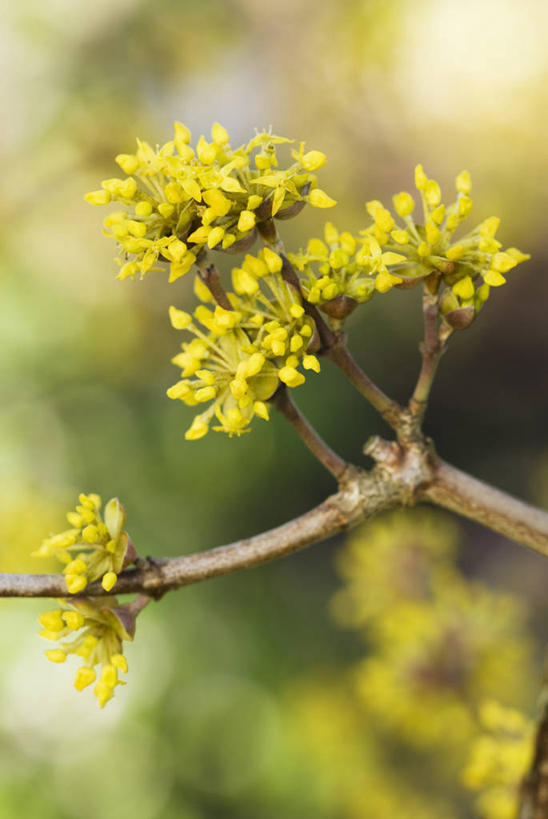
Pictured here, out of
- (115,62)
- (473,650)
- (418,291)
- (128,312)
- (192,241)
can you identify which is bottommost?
(473,650)

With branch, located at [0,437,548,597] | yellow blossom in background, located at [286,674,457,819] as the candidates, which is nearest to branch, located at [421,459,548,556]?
branch, located at [0,437,548,597]

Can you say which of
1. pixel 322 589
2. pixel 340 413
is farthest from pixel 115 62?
pixel 322 589

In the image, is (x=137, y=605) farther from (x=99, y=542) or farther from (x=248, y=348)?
(x=248, y=348)

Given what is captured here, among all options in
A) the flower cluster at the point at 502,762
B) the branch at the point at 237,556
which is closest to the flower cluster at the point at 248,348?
the branch at the point at 237,556

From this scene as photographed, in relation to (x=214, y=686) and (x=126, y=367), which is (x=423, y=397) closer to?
(x=214, y=686)

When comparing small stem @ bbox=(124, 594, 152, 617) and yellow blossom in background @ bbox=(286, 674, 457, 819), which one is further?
yellow blossom in background @ bbox=(286, 674, 457, 819)

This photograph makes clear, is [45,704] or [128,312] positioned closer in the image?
[45,704]

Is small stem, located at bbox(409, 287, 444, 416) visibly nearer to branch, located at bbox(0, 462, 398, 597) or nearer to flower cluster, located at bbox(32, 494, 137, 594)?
branch, located at bbox(0, 462, 398, 597)
